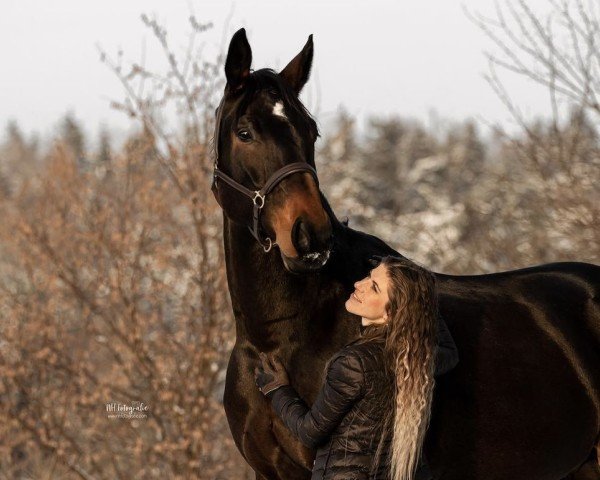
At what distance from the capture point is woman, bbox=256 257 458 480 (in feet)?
9.16

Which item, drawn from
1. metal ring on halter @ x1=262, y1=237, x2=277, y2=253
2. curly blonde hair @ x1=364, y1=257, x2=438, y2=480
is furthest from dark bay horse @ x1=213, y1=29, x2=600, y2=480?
curly blonde hair @ x1=364, y1=257, x2=438, y2=480

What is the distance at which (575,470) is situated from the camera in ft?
13.0

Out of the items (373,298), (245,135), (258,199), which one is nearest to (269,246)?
(258,199)

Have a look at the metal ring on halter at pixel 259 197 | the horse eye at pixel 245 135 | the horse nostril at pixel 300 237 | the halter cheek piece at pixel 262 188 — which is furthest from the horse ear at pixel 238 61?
the horse nostril at pixel 300 237

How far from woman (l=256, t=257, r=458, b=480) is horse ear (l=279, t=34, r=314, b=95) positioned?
45.7 inches

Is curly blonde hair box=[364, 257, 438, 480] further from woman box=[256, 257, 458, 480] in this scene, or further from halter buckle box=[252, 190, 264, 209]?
halter buckle box=[252, 190, 264, 209]

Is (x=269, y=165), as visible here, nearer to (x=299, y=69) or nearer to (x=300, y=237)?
(x=300, y=237)

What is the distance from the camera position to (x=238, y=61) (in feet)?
11.5

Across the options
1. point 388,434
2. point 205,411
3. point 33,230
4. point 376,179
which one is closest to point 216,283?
point 205,411

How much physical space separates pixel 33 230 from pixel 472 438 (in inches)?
275

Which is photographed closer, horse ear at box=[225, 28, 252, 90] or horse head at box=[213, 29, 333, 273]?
horse head at box=[213, 29, 333, 273]

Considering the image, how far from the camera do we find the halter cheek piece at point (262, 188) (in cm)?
323

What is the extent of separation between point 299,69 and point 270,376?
4.56ft

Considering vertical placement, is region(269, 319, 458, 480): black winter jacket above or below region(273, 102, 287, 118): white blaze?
below
